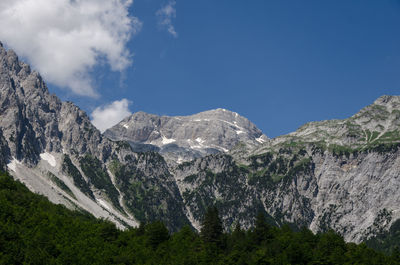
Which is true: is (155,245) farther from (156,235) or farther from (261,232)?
(261,232)

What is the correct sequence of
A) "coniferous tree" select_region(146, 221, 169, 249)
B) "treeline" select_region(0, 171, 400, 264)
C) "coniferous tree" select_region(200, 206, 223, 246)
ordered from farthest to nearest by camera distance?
"coniferous tree" select_region(146, 221, 169, 249)
"coniferous tree" select_region(200, 206, 223, 246)
"treeline" select_region(0, 171, 400, 264)

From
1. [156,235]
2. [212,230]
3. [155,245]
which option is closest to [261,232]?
[212,230]

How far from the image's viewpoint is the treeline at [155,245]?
421ft

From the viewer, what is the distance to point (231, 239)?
164 m

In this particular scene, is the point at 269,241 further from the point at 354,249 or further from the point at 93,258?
the point at 93,258

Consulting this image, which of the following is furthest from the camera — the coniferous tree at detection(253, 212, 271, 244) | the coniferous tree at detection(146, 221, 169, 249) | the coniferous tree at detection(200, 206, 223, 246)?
the coniferous tree at detection(146, 221, 169, 249)

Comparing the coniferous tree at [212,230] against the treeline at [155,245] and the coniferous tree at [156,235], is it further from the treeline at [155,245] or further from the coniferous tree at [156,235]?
the coniferous tree at [156,235]

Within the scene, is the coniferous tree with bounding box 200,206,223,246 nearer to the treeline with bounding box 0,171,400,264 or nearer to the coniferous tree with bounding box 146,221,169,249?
the treeline with bounding box 0,171,400,264

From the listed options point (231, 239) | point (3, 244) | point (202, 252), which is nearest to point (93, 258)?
point (3, 244)

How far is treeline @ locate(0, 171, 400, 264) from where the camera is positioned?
421ft

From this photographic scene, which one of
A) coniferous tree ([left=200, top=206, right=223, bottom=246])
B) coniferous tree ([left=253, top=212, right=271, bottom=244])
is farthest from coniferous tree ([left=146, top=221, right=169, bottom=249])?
coniferous tree ([left=253, top=212, right=271, bottom=244])

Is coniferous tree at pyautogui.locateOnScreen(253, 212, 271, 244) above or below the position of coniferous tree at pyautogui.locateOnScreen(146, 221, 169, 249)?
above

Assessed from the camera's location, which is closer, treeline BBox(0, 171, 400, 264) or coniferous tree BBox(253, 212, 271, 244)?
treeline BBox(0, 171, 400, 264)

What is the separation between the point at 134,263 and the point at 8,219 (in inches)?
1827
